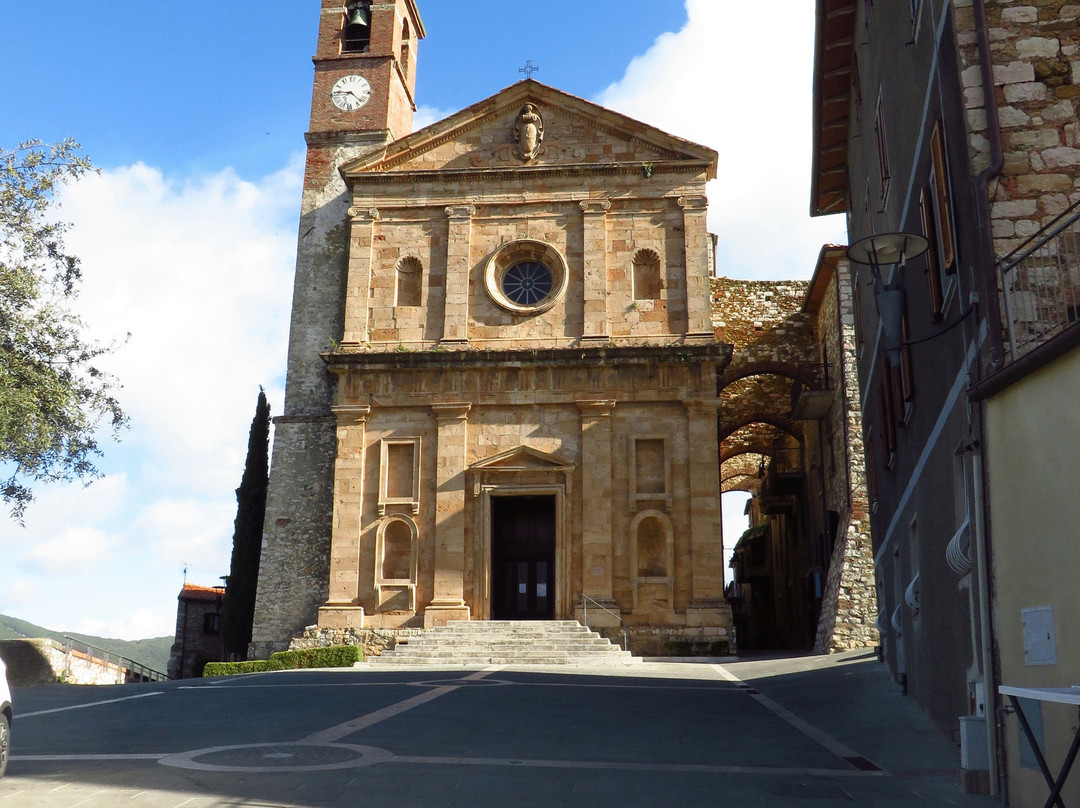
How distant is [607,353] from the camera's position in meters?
27.2

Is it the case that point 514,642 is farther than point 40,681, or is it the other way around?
point 514,642

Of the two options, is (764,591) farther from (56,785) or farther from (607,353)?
(56,785)

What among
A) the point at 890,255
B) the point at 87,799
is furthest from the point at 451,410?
the point at 87,799

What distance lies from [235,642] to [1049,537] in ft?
89.0

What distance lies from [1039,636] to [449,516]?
70.4 feet

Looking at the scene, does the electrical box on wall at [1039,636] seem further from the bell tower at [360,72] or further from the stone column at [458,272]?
the bell tower at [360,72]

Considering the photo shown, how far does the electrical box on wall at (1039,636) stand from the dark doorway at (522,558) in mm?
21067

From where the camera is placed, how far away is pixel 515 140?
30.0 meters

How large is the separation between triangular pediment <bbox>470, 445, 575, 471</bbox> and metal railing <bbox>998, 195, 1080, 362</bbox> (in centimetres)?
1983

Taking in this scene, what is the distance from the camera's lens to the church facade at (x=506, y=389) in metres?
26.6

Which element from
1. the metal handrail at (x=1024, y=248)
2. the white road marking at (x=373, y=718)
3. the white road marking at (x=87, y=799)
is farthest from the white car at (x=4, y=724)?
the metal handrail at (x=1024, y=248)

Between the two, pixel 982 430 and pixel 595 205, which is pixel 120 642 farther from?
pixel 982 430

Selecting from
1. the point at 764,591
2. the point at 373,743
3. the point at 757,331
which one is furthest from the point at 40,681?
the point at 764,591

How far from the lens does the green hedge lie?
24094 millimetres
